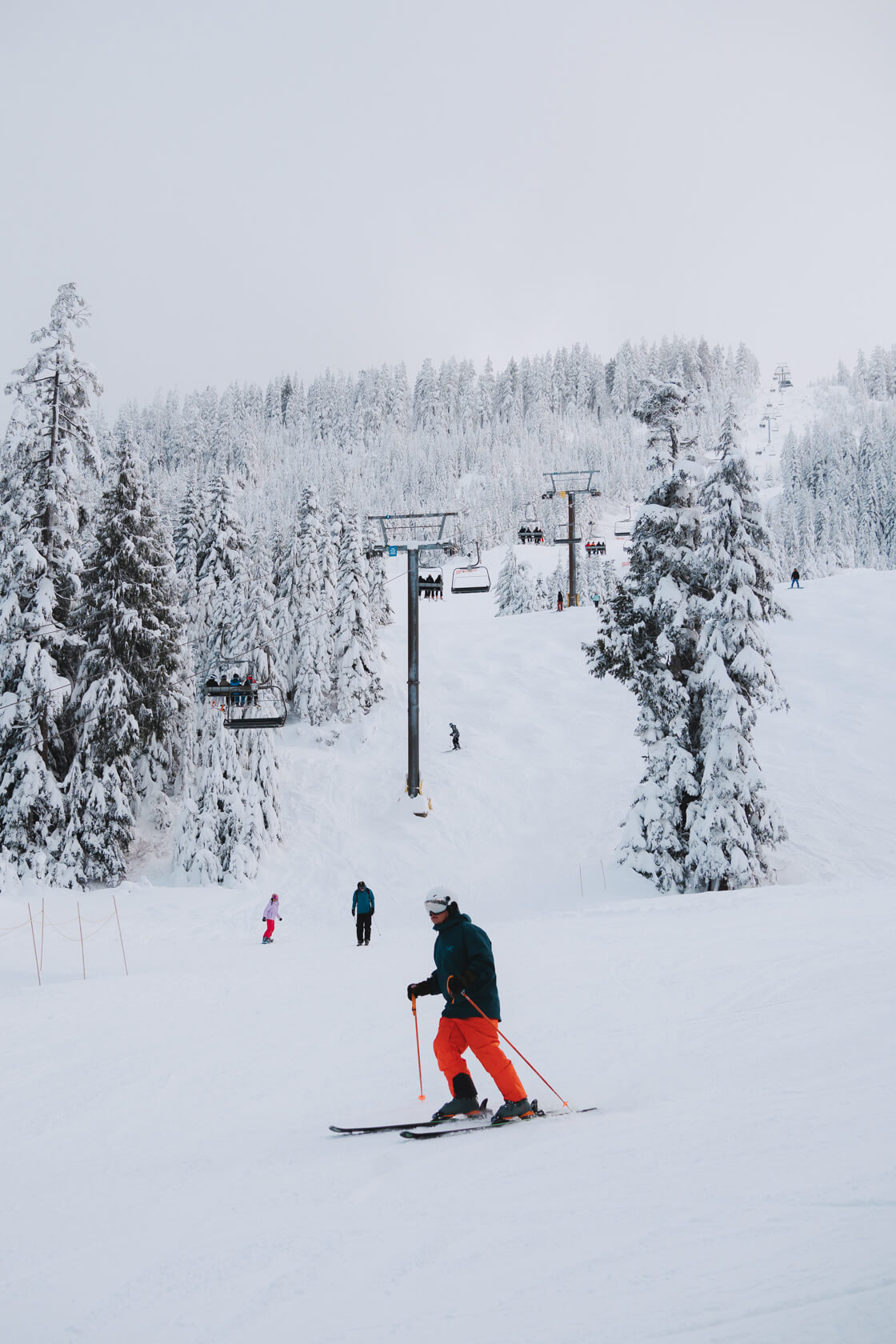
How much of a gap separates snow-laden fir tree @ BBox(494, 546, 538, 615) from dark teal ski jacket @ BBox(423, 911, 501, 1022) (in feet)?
226

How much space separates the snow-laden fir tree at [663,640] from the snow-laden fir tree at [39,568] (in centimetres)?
1505

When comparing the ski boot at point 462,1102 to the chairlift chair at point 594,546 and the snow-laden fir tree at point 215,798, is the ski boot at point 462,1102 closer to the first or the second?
the snow-laden fir tree at point 215,798

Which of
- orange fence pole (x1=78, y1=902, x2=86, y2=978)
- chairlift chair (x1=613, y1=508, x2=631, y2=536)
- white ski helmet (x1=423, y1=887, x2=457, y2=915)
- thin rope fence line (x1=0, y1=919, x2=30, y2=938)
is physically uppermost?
chairlift chair (x1=613, y1=508, x2=631, y2=536)

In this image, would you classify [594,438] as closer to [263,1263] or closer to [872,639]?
[872,639]

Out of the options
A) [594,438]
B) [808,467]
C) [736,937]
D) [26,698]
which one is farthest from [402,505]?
[736,937]

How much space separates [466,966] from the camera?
5664 millimetres

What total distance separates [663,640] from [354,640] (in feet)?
63.1

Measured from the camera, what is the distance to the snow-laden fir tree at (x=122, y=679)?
2302 cm

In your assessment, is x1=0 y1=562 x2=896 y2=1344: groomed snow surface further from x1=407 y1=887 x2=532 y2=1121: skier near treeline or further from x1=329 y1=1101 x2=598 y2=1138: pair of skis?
x1=407 y1=887 x2=532 y2=1121: skier near treeline

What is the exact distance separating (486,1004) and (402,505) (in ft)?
483

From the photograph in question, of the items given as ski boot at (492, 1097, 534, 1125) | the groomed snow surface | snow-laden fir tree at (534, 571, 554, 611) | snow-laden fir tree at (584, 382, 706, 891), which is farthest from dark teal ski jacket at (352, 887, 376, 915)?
snow-laden fir tree at (534, 571, 554, 611)

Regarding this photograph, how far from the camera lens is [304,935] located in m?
20.8

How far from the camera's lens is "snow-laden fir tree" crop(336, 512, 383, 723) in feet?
117

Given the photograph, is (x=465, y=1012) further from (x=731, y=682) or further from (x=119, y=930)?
(x=731, y=682)
